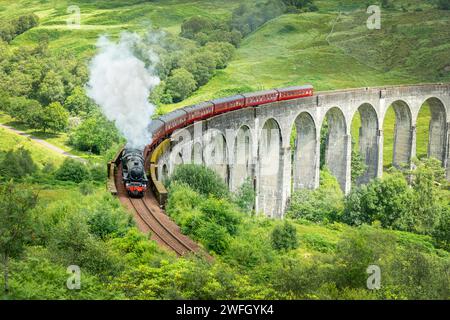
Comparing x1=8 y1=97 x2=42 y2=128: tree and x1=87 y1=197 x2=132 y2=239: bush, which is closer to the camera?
x1=87 y1=197 x2=132 y2=239: bush

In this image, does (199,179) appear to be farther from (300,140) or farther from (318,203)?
(300,140)

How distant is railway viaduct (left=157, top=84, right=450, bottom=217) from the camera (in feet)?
143

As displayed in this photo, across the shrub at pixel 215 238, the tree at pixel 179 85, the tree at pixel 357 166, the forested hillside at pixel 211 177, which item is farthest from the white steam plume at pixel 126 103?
the tree at pixel 179 85

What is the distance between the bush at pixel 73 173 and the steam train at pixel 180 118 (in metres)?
6.11

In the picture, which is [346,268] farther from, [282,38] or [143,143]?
[282,38]

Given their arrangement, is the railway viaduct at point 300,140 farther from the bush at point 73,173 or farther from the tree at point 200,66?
the tree at point 200,66

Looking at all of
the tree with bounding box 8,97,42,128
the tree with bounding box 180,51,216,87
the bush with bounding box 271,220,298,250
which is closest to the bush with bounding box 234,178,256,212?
the bush with bounding box 271,220,298,250

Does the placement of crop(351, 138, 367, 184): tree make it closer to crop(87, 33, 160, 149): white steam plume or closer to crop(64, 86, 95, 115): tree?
crop(87, 33, 160, 149): white steam plume

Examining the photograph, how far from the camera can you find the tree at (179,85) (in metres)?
88.4

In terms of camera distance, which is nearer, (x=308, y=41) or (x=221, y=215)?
(x=221, y=215)

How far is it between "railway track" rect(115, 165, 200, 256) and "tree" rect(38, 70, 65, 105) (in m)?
53.5

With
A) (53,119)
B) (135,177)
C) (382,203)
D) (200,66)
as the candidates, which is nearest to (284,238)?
(135,177)

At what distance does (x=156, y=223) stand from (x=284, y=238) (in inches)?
253

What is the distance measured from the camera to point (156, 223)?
27.4 meters
